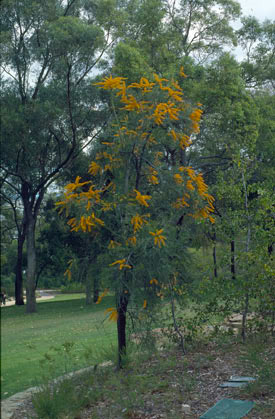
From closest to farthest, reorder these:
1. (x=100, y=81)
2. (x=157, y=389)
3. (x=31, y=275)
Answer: (x=157, y=389) → (x=100, y=81) → (x=31, y=275)

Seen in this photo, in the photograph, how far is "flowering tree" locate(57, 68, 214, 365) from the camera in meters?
5.37

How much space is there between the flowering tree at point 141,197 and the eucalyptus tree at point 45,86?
11797 mm

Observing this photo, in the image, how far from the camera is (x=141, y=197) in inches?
215

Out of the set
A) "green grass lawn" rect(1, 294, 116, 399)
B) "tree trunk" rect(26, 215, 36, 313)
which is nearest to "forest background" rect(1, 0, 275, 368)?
"tree trunk" rect(26, 215, 36, 313)

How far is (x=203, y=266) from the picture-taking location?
6480 millimetres

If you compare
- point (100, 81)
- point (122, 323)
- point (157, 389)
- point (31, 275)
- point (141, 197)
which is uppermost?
point (100, 81)

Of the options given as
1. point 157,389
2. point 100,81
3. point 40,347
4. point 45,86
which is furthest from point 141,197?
point 45,86

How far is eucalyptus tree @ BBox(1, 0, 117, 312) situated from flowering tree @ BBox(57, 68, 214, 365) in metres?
11.8

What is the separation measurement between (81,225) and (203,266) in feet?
6.32

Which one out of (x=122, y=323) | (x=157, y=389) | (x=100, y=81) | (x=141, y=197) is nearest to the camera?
(x=157, y=389)

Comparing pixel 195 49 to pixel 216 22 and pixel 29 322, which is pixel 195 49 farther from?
pixel 29 322

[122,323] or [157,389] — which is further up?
[122,323]

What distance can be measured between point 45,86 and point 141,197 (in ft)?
47.7

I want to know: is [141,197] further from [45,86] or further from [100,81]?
[45,86]
